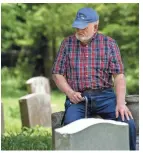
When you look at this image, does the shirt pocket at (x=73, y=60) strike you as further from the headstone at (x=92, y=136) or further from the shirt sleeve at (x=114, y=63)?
the headstone at (x=92, y=136)

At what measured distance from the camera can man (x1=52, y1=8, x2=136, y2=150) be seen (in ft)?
17.6

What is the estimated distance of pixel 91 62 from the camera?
5406mm

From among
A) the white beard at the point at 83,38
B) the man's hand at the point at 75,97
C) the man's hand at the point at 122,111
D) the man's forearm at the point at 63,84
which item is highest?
the white beard at the point at 83,38

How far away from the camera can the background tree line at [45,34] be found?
1669 centimetres

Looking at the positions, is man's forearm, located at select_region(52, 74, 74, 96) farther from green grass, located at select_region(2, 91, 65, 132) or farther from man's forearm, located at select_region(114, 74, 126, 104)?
green grass, located at select_region(2, 91, 65, 132)

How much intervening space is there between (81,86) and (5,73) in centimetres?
1615

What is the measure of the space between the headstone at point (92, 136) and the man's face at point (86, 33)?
99 cm

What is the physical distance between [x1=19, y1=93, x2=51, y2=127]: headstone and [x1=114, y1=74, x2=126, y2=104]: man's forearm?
4.53 m

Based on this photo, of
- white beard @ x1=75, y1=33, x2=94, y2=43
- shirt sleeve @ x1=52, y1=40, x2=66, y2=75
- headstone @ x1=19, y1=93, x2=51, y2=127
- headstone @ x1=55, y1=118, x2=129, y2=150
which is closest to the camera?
headstone @ x1=55, y1=118, x2=129, y2=150

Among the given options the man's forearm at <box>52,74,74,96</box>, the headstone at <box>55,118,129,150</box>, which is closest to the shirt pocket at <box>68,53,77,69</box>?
the man's forearm at <box>52,74,74,96</box>

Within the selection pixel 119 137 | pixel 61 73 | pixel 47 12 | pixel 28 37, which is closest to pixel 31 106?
pixel 61 73

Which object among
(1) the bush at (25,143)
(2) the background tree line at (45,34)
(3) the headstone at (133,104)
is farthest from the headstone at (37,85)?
(3) the headstone at (133,104)

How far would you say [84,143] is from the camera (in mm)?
4430

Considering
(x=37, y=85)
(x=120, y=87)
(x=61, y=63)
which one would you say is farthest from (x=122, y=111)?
(x=37, y=85)
